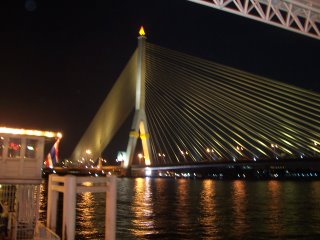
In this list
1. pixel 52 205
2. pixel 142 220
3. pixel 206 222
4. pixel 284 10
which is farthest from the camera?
pixel 142 220

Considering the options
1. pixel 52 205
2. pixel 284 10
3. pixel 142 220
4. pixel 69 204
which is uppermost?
pixel 284 10

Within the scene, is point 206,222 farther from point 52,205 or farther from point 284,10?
point 284,10

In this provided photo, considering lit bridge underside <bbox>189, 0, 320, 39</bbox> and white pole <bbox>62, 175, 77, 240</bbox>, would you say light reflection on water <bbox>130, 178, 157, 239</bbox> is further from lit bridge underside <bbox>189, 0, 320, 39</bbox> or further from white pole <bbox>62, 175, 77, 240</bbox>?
lit bridge underside <bbox>189, 0, 320, 39</bbox>

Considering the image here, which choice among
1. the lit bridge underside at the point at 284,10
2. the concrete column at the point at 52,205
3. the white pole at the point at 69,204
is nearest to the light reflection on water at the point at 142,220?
the concrete column at the point at 52,205

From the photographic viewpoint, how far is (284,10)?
677cm

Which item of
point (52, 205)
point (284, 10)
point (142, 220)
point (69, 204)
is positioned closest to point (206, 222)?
point (142, 220)

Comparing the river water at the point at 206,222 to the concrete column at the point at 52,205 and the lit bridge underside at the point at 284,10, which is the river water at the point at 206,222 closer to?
the concrete column at the point at 52,205

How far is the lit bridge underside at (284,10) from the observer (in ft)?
21.1

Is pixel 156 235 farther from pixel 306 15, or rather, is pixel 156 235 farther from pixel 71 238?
pixel 306 15

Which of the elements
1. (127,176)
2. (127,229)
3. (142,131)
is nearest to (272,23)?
(127,229)

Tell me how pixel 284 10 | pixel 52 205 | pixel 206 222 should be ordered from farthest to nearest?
pixel 206 222 < pixel 52 205 < pixel 284 10

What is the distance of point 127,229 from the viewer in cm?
1552

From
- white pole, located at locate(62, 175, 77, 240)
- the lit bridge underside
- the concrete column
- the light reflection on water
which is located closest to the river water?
the light reflection on water

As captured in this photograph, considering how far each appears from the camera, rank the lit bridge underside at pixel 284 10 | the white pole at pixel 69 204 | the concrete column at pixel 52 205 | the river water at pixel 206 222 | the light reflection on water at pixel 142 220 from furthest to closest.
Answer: the light reflection on water at pixel 142 220 → the river water at pixel 206 222 → the concrete column at pixel 52 205 → the white pole at pixel 69 204 → the lit bridge underside at pixel 284 10
